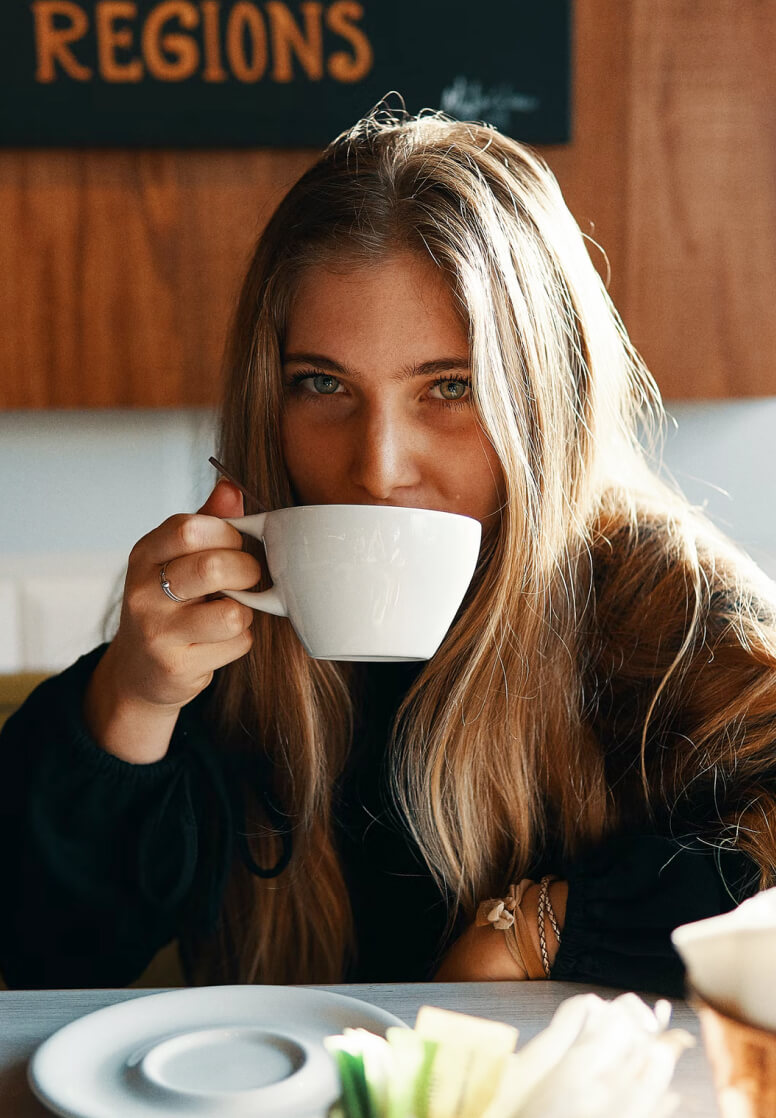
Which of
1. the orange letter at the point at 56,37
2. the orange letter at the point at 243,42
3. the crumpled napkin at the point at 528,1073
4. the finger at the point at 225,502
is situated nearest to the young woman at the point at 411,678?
the finger at the point at 225,502

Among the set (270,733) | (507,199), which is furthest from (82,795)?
(507,199)

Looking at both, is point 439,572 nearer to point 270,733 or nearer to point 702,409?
point 270,733

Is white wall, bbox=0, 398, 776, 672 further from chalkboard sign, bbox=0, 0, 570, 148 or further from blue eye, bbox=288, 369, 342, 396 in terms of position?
blue eye, bbox=288, 369, 342, 396

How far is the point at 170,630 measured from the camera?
767 millimetres

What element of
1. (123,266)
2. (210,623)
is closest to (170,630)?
(210,623)

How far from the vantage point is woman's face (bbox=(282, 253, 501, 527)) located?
84 cm

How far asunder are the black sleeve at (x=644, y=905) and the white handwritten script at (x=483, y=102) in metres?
0.96

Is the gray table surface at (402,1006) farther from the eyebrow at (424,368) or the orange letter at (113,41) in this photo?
the orange letter at (113,41)

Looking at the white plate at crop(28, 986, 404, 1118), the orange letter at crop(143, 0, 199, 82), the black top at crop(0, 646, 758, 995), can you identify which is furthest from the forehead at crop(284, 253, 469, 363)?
the orange letter at crop(143, 0, 199, 82)

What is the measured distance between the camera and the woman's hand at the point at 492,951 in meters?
0.70

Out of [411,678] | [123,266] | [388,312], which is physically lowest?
[411,678]

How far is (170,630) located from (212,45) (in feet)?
2.91

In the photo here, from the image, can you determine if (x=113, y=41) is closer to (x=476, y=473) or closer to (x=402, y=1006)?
(x=476, y=473)

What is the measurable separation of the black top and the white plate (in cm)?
26
